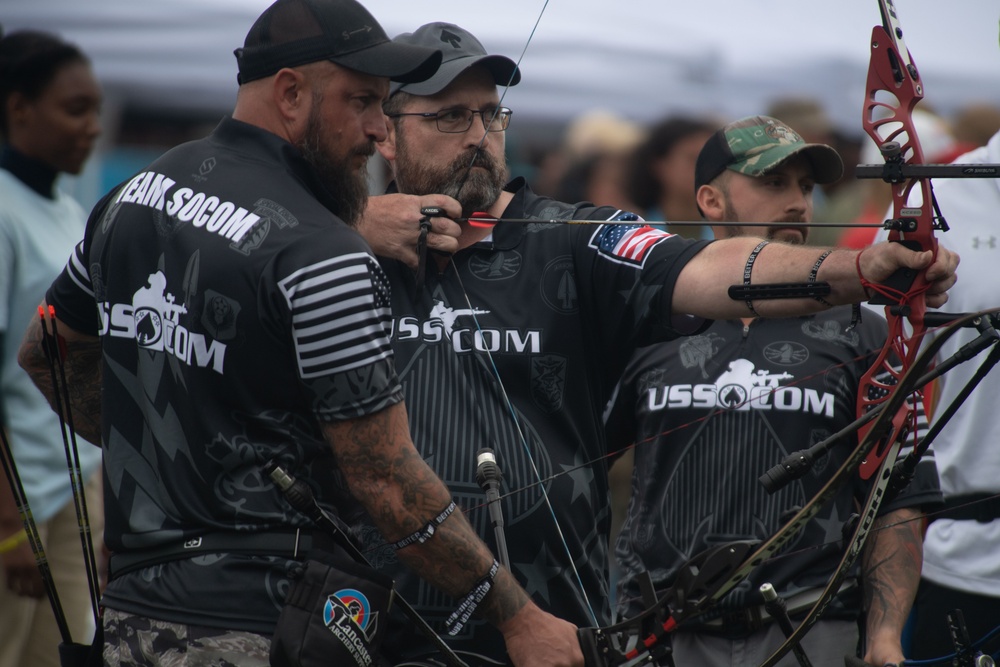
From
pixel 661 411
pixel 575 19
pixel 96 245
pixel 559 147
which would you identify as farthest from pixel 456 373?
pixel 559 147

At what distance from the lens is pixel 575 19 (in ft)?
22.4

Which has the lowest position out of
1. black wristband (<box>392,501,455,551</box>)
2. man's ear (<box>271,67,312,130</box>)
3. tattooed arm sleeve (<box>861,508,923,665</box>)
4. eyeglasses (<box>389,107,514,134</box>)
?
tattooed arm sleeve (<box>861,508,923,665</box>)

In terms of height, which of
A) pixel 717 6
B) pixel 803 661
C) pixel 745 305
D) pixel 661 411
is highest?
pixel 717 6

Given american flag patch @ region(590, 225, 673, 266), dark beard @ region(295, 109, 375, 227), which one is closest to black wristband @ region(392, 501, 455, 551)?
dark beard @ region(295, 109, 375, 227)

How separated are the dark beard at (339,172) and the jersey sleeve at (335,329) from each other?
30cm

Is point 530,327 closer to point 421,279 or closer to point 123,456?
point 421,279

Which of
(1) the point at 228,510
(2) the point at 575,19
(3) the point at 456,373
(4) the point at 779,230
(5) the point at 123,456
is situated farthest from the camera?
(2) the point at 575,19

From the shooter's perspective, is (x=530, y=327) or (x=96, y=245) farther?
(x=530, y=327)

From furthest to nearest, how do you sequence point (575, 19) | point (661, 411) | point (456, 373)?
1. point (575, 19)
2. point (661, 411)
3. point (456, 373)

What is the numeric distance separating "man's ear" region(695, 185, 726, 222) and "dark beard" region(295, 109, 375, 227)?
4.27ft

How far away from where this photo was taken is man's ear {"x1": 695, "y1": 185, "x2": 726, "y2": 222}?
3.60 metres

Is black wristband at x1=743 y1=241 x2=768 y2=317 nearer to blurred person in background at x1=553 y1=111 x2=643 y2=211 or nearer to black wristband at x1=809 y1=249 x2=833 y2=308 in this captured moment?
black wristband at x1=809 y1=249 x2=833 y2=308

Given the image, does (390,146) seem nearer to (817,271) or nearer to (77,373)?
(77,373)

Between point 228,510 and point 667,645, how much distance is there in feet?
2.97
